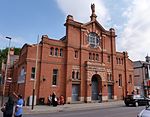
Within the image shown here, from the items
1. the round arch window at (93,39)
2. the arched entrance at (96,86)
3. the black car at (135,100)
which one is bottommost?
the black car at (135,100)

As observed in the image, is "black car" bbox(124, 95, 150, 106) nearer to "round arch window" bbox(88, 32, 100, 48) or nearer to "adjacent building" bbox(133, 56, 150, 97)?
"round arch window" bbox(88, 32, 100, 48)

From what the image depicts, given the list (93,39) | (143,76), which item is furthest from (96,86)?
(143,76)

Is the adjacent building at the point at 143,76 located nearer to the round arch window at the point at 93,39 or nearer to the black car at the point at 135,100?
the round arch window at the point at 93,39

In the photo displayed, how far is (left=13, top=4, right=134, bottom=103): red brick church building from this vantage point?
27.6 m

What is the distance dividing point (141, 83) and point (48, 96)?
27.3m

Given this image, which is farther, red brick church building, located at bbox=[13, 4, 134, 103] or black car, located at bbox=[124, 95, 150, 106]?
red brick church building, located at bbox=[13, 4, 134, 103]

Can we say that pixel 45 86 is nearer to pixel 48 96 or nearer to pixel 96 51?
pixel 48 96

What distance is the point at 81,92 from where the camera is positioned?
1201 inches

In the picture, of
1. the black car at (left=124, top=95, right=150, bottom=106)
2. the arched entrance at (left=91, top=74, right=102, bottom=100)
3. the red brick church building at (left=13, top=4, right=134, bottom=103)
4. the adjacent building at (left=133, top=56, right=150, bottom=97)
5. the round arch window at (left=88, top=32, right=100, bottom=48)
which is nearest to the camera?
the black car at (left=124, top=95, right=150, bottom=106)

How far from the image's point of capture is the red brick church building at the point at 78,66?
2759cm

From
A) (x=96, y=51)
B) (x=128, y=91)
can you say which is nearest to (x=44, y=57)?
(x=96, y=51)

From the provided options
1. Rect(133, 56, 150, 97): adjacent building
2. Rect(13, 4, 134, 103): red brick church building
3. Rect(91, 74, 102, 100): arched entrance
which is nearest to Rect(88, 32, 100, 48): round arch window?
Rect(13, 4, 134, 103): red brick church building

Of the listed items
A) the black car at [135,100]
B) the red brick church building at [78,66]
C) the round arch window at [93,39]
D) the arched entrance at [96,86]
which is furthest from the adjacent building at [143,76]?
the black car at [135,100]

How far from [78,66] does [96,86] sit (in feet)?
16.6
